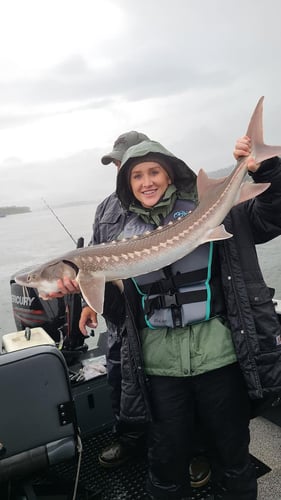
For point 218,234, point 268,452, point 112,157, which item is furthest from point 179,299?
point 112,157

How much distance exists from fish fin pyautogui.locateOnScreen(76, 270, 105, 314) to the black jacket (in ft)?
0.59

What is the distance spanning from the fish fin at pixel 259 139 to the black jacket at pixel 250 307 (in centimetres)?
6

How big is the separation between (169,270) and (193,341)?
0.37 meters

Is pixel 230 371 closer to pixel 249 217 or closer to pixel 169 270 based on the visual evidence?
pixel 169 270

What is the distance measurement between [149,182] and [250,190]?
0.52m

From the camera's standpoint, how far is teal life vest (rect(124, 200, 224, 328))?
2.02 metres

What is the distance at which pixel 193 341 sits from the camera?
202 centimetres

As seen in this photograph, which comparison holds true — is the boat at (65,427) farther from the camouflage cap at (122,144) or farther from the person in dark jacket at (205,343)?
the camouflage cap at (122,144)

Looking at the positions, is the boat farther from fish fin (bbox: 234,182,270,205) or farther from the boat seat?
fish fin (bbox: 234,182,270,205)

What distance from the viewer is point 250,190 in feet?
6.42

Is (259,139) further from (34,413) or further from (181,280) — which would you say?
(34,413)

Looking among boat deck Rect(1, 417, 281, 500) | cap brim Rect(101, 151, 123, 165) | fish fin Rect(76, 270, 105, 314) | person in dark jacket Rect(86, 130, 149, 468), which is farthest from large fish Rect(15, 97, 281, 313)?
cap brim Rect(101, 151, 123, 165)

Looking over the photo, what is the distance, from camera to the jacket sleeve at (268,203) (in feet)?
6.30

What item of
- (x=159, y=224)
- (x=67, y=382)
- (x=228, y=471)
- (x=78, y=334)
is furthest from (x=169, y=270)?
(x=78, y=334)
